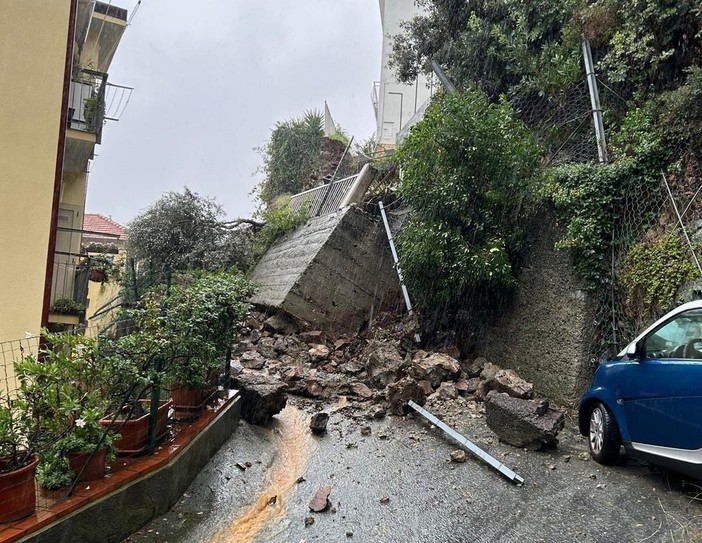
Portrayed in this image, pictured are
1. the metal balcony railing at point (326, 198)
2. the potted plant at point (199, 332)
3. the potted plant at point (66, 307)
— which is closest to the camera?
the potted plant at point (199, 332)

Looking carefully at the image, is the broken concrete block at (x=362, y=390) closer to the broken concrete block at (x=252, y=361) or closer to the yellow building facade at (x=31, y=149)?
the broken concrete block at (x=252, y=361)

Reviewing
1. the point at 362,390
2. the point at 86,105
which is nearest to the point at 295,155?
the point at 86,105

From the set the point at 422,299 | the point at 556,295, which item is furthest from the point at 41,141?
the point at 556,295

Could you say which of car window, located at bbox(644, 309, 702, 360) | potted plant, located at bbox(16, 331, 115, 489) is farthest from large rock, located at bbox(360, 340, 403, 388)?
potted plant, located at bbox(16, 331, 115, 489)

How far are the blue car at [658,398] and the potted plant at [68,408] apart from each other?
432 cm

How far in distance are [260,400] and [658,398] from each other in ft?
14.6

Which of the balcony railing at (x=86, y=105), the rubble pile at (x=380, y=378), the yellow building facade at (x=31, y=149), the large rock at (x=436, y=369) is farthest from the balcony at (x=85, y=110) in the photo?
the large rock at (x=436, y=369)

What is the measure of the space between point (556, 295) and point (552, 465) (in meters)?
Answer: 2.84

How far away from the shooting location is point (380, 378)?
7.72 m

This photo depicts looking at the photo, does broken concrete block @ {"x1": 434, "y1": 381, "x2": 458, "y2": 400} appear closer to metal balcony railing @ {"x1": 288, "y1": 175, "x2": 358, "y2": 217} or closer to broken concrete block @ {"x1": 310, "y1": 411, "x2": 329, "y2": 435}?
broken concrete block @ {"x1": 310, "y1": 411, "x2": 329, "y2": 435}

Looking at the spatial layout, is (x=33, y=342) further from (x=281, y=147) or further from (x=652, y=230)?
(x=281, y=147)

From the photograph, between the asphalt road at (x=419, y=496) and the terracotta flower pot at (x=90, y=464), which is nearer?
the terracotta flower pot at (x=90, y=464)

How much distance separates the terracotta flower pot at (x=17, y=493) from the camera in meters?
2.78

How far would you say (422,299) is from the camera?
345 inches
